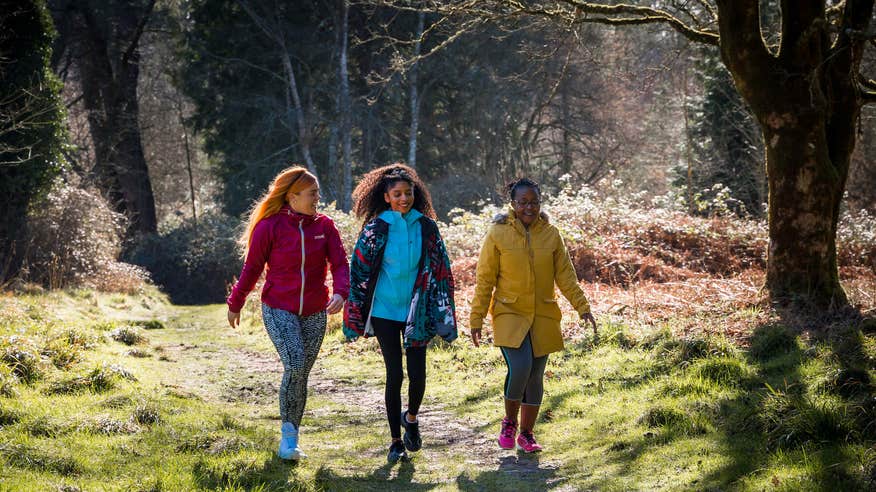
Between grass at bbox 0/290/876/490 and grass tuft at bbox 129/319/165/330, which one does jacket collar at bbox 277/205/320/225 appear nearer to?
grass at bbox 0/290/876/490

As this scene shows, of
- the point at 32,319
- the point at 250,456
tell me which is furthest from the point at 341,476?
the point at 32,319

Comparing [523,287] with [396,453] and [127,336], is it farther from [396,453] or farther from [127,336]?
[127,336]

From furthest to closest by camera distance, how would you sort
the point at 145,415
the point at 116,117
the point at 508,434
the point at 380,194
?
the point at 116,117 → the point at 145,415 → the point at 508,434 → the point at 380,194

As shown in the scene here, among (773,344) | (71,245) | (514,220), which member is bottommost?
(773,344)

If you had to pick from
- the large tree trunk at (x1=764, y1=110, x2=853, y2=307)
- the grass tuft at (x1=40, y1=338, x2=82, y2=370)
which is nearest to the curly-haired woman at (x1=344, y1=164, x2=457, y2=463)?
the grass tuft at (x1=40, y1=338, x2=82, y2=370)

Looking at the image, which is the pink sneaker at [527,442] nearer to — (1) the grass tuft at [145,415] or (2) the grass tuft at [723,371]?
(2) the grass tuft at [723,371]

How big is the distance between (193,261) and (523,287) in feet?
68.1

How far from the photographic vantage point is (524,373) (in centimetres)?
579

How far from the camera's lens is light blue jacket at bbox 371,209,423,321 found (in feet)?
18.5

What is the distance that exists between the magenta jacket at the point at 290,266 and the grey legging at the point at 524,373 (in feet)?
4.24

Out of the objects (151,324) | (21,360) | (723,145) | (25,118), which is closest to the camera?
(21,360)

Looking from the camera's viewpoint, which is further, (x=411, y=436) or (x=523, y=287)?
(x=411, y=436)

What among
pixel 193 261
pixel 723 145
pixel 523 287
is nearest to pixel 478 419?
pixel 523 287

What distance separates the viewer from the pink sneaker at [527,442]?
608cm
